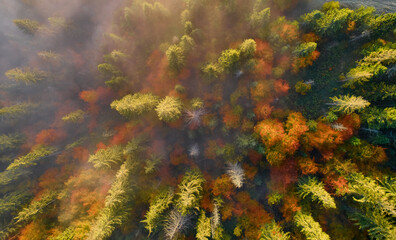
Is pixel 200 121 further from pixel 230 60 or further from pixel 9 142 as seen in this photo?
pixel 9 142

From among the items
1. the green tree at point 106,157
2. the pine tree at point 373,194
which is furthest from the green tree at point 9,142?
the pine tree at point 373,194

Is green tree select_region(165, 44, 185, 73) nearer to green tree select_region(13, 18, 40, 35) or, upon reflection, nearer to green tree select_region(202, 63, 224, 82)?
green tree select_region(202, 63, 224, 82)

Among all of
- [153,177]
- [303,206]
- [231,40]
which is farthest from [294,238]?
[231,40]

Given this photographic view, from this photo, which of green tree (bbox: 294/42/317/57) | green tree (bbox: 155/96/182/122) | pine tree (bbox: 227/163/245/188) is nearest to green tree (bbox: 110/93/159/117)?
green tree (bbox: 155/96/182/122)

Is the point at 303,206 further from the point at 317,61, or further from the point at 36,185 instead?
the point at 36,185

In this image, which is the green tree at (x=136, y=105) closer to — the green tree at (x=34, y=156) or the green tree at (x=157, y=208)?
the green tree at (x=157, y=208)

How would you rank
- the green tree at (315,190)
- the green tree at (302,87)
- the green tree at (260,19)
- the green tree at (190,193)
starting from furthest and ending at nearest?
the green tree at (302,87)
the green tree at (260,19)
the green tree at (190,193)
the green tree at (315,190)

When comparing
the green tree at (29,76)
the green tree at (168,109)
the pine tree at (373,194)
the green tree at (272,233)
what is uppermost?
the green tree at (29,76)
